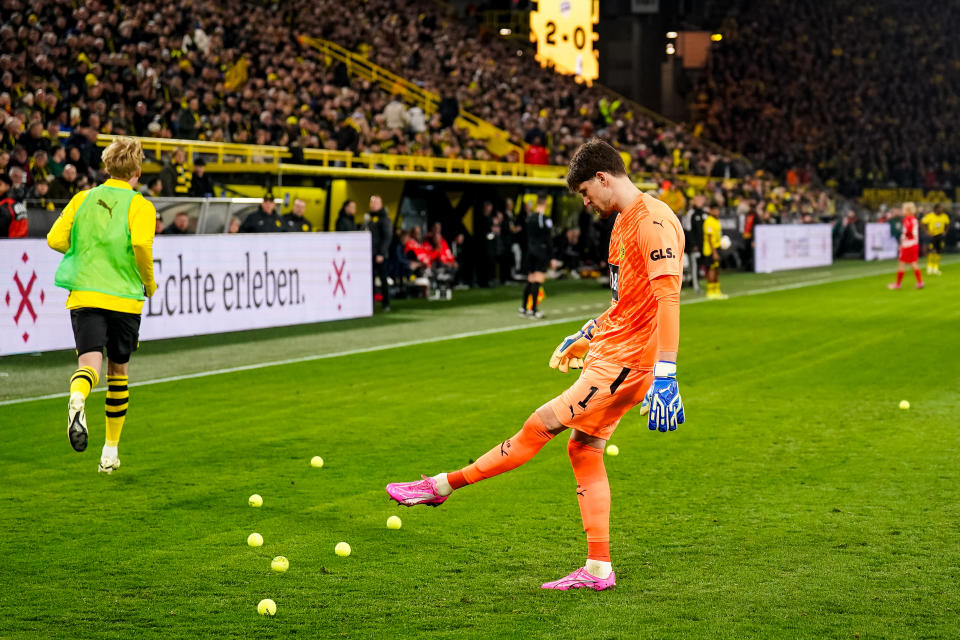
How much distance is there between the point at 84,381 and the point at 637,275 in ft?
14.1

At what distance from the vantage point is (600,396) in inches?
219

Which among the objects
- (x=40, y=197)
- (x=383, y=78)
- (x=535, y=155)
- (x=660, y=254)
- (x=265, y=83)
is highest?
(x=383, y=78)

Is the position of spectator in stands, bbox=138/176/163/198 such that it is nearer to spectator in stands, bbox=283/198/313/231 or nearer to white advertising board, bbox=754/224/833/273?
spectator in stands, bbox=283/198/313/231

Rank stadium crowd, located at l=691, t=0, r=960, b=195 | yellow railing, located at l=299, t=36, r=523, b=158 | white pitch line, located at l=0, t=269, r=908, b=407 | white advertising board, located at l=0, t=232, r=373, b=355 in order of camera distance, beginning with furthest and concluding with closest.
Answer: stadium crowd, located at l=691, t=0, r=960, b=195
yellow railing, located at l=299, t=36, r=523, b=158
white advertising board, located at l=0, t=232, r=373, b=355
white pitch line, located at l=0, t=269, r=908, b=407

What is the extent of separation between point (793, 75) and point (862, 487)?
5378cm

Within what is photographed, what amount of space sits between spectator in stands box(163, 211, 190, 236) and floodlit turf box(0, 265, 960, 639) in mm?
5216

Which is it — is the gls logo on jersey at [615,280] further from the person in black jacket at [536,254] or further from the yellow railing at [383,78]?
the yellow railing at [383,78]

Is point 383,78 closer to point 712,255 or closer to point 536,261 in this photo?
point 712,255

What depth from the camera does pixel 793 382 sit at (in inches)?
531

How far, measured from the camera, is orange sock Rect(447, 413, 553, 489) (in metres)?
5.75

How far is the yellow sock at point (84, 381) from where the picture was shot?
26.6 ft

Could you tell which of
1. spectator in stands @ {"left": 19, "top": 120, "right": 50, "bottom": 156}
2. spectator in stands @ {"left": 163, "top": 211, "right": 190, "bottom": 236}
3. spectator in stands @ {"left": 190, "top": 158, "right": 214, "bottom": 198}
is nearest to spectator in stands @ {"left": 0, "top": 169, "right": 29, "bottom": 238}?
spectator in stands @ {"left": 163, "top": 211, "right": 190, "bottom": 236}

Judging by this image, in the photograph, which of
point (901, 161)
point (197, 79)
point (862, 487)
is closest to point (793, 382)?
point (862, 487)

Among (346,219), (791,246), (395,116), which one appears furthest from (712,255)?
(791,246)
